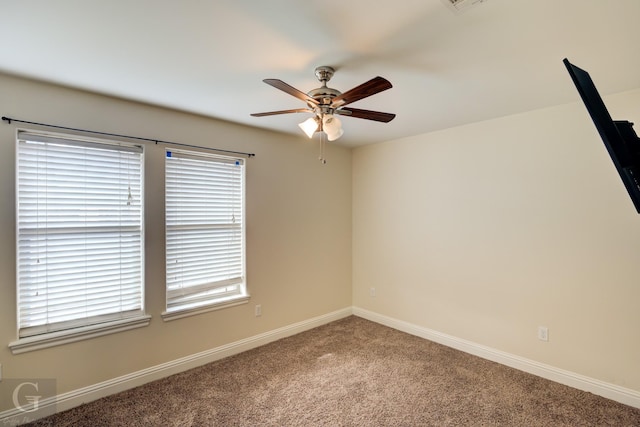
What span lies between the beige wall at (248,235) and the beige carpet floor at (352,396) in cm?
29

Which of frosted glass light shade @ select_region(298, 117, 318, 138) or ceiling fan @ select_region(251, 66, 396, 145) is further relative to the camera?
frosted glass light shade @ select_region(298, 117, 318, 138)

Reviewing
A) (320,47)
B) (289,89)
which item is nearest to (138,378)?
(289,89)

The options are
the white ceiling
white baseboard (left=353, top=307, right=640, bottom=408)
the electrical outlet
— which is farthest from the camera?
the electrical outlet

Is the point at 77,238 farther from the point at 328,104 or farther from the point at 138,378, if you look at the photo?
the point at 328,104

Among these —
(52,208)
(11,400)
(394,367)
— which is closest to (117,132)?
(52,208)

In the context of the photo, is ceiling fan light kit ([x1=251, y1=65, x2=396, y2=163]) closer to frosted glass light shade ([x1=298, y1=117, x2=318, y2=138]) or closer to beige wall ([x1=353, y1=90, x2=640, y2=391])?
frosted glass light shade ([x1=298, y1=117, x2=318, y2=138])

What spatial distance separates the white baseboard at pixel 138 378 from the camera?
2094mm

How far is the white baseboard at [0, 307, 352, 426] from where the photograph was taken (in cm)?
209

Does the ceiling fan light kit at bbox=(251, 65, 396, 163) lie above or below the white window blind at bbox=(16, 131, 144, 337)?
above

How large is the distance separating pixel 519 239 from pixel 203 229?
3.00 m

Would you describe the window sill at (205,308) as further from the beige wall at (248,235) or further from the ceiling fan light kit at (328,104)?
the ceiling fan light kit at (328,104)

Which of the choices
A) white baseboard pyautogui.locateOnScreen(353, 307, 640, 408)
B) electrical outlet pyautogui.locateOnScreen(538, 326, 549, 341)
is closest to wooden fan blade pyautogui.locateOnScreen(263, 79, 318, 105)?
electrical outlet pyautogui.locateOnScreen(538, 326, 549, 341)

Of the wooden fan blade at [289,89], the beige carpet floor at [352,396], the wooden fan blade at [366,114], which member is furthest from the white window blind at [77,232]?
the wooden fan blade at [366,114]

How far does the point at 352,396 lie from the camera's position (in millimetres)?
2402
